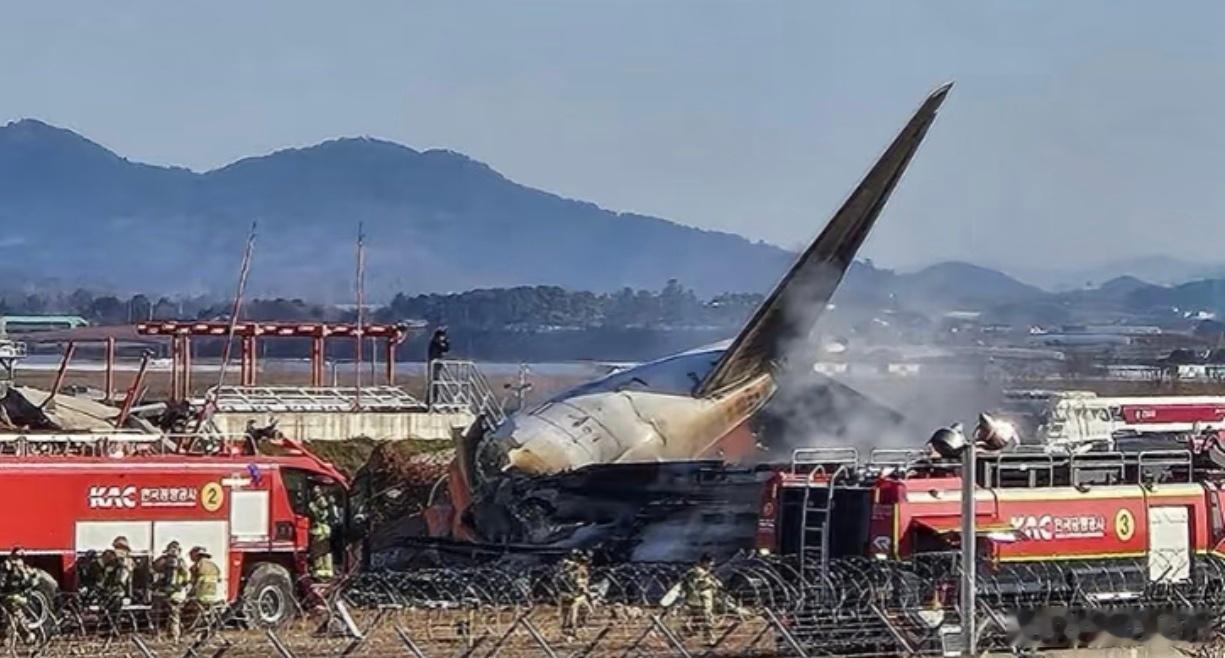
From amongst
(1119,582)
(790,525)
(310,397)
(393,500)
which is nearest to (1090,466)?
(1119,582)

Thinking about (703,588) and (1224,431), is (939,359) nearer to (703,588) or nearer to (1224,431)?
(1224,431)

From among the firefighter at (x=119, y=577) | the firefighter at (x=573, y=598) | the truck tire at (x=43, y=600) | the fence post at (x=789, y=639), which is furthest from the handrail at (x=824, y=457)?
the truck tire at (x=43, y=600)

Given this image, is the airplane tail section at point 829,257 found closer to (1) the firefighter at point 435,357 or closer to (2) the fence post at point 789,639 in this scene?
(1) the firefighter at point 435,357

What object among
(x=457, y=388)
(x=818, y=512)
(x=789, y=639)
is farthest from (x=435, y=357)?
(x=789, y=639)

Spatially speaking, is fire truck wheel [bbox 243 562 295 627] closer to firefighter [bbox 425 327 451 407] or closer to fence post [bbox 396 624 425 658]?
fence post [bbox 396 624 425 658]

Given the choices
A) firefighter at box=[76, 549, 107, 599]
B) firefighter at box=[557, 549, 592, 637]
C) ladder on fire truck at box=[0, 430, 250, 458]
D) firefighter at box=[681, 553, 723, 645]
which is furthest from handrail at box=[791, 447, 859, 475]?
firefighter at box=[76, 549, 107, 599]

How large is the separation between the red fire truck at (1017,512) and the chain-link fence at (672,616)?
0.37 meters

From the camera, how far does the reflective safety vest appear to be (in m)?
32.0

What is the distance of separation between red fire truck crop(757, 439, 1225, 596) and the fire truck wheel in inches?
278

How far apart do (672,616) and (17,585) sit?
9.09m

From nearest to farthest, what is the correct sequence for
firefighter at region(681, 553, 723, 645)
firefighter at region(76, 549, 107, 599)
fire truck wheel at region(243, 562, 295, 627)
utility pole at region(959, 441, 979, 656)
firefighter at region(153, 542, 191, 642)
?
utility pole at region(959, 441, 979, 656), firefighter at region(681, 553, 723, 645), firefighter at region(153, 542, 191, 642), firefighter at region(76, 549, 107, 599), fire truck wheel at region(243, 562, 295, 627)

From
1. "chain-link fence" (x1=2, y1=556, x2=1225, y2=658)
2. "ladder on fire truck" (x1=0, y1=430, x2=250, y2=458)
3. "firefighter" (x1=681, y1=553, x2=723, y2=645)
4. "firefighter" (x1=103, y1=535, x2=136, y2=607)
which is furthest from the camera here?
"ladder on fire truck" (x1=0, y1=430, x2=250, y2=458)

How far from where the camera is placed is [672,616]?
29172mm

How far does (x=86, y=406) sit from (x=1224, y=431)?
2596cm
